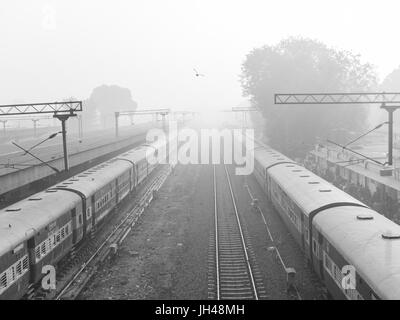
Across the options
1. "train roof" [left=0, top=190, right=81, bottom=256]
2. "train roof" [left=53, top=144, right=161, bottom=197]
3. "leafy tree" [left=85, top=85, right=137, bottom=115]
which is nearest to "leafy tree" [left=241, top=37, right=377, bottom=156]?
"train roof" [left=53, top=144, right=161, bottom=197]

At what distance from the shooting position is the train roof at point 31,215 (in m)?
14.5

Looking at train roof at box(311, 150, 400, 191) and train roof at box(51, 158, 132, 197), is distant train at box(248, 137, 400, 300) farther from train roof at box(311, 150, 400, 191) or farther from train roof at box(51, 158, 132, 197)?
train roof at box(51, 158, 132, 197)

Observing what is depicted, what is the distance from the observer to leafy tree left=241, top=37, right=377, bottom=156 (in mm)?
57188

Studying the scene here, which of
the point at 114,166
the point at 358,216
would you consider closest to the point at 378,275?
the point at 358,216

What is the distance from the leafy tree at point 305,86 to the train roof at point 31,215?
41.0 meters

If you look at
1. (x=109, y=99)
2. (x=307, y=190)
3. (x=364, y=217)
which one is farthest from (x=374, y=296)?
(x=109, y=99)

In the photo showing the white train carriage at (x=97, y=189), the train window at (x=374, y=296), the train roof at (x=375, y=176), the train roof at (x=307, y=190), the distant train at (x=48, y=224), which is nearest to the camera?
the train window at (x=374, y=296)

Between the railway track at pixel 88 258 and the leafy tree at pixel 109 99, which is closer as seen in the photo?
the railway track at pixel 88 258

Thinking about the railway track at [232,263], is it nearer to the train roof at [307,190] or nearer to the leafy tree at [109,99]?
the train roof at [307,190]

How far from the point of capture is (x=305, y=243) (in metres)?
18.2

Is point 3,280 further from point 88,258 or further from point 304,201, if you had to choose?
point 304,201

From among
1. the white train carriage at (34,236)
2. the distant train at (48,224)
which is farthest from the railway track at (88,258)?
the white train carriage at (34,236)

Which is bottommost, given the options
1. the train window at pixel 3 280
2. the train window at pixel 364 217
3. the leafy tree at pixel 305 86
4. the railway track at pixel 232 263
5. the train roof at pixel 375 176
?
the railway track at pixel 232 263
